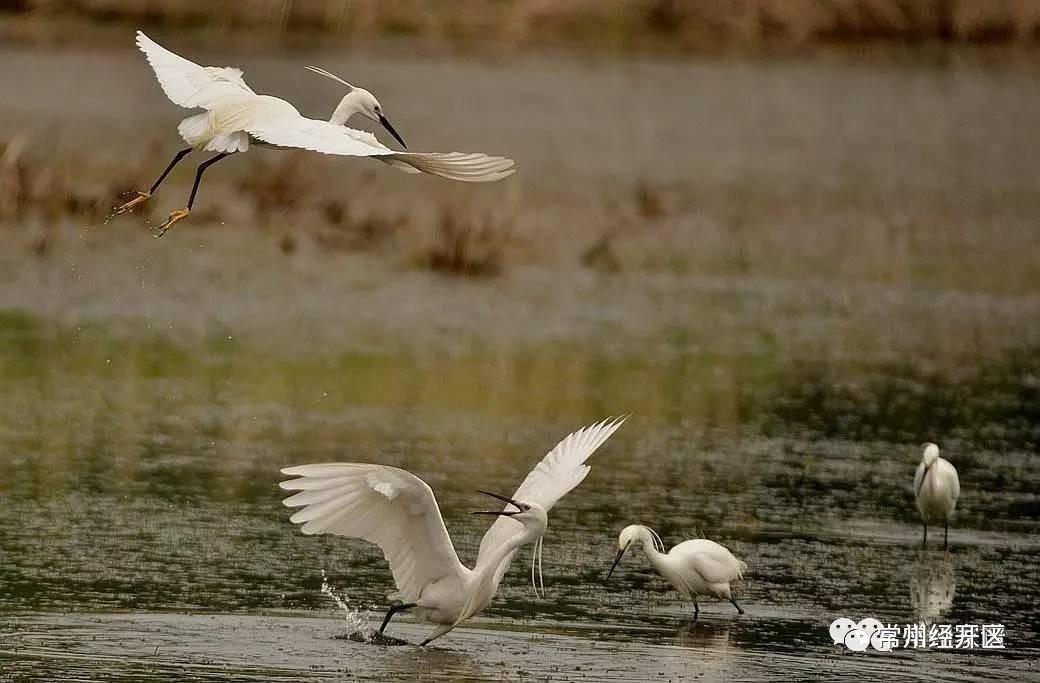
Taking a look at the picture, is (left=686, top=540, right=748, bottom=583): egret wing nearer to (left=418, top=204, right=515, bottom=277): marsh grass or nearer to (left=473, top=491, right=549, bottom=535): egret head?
(left=473, top=491, right=549, bottom=535): egret head

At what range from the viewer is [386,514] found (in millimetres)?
7383

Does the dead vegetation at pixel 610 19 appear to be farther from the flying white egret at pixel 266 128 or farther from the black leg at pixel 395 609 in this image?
the black leg at pixel 395 609

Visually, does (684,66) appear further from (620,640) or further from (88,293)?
(620,640)

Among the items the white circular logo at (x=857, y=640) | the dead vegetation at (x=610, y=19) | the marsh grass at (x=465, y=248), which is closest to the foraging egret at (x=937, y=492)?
the white circular logo at (x=857, y=640)

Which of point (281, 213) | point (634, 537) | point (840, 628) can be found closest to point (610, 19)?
point (281, 213)

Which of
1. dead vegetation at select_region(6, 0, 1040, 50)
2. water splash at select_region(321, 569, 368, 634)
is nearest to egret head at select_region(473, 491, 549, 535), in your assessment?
water splash at select_region(321, 569, 368, 634)

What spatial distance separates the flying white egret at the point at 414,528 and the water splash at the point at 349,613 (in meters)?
0.10

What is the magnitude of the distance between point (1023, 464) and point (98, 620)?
5.47m

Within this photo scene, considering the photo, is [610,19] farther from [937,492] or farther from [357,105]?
[357,105]

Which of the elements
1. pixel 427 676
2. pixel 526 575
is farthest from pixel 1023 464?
pixel 427 676

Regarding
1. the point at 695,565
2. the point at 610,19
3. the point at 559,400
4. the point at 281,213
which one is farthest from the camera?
the point at 610,19

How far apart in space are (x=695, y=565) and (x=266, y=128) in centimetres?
246

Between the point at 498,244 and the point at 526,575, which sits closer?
the point at 526,575

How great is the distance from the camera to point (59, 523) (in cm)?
869
